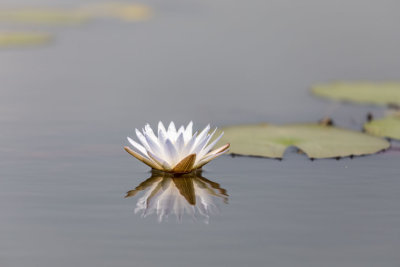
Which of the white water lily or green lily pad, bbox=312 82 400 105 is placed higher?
green lily pad, bbox=312 82 400 105

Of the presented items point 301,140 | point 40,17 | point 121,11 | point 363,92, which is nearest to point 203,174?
point 301,140

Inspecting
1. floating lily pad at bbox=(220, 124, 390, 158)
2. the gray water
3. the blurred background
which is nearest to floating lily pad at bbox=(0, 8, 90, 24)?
the blurred background

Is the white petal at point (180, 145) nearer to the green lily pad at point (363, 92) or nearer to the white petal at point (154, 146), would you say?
the white petal at point (154, 146)

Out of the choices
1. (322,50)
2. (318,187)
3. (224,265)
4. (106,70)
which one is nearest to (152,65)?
(106,70)

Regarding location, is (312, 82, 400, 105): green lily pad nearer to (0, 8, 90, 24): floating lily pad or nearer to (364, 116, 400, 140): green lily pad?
(364, 116, 400, 140): green lily pad

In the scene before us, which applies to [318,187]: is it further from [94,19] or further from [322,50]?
[94,19]
